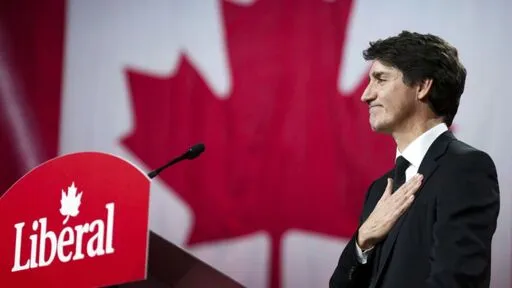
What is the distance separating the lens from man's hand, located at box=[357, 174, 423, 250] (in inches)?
46.6

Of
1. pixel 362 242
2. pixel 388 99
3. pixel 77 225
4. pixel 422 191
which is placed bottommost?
pixel 77 225

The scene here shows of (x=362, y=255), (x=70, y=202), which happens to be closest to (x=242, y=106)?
(x=70, y=202)

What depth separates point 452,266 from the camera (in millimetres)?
1039

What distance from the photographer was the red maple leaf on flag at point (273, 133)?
2.25m

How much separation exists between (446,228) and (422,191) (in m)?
0.11

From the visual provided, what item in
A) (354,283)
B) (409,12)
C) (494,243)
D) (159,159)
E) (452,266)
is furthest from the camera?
(159,159)

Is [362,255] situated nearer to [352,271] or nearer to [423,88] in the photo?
[352,271]

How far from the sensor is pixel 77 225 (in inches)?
63.0

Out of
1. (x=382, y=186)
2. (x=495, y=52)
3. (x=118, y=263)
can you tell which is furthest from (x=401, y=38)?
(x=495, y=52)

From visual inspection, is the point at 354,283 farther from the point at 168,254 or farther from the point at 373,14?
the point at 373,14

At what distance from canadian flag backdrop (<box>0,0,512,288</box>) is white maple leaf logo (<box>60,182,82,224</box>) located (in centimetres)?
78

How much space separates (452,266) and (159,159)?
1.50m

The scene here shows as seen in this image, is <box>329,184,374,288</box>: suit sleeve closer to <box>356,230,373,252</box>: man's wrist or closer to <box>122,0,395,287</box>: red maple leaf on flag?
<box>356,230,373,252</box>: man's wrist

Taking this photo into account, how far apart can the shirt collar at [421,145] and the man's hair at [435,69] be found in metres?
0.04
